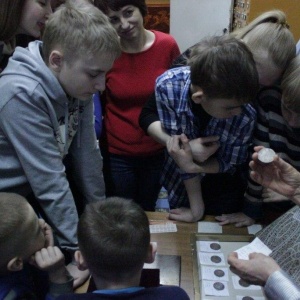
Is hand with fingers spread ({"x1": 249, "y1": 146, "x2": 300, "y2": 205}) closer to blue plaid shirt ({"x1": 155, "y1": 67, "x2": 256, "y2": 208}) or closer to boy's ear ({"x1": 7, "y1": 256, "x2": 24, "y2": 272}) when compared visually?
blue plaid shirt ({"x1": 155, "y1": 67, "x2": 256, "y2": 208})

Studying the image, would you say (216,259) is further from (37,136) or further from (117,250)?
(37,136)

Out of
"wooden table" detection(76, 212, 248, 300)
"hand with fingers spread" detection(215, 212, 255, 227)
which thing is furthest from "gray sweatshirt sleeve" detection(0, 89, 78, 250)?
"hand with fingers spread" detection(215, 212, 255, 227)

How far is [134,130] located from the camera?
Result: 6.39 feet

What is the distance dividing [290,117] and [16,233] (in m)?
0.90

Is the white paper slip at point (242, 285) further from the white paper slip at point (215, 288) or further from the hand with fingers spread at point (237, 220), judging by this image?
the hand with fingers spread at point (237, 220)

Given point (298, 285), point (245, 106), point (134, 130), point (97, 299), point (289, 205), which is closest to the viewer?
point (97, 299)

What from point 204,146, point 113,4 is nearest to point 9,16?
point 113,4

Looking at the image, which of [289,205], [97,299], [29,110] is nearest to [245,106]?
[289,205]

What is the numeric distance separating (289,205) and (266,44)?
615 mm

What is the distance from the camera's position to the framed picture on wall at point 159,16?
12.9 ft

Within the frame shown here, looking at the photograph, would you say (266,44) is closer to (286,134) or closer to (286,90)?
(286,90)

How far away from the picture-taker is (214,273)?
1.29 metres

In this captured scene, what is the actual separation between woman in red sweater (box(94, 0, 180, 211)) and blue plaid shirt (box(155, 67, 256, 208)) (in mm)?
383

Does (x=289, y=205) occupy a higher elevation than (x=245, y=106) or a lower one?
lower
